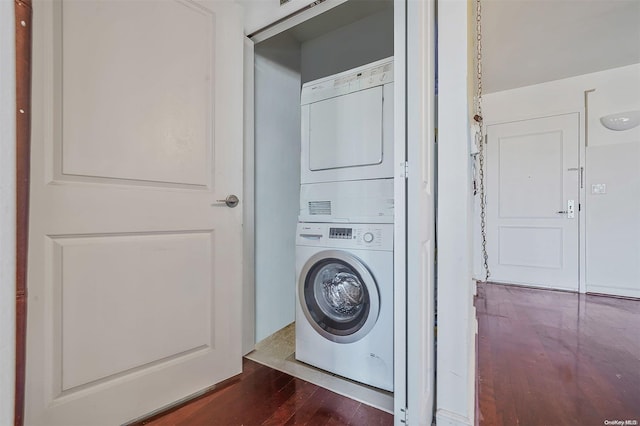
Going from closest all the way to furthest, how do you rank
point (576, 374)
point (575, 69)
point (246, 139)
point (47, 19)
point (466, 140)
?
point (47, 19) < point (466, 140) < point (576, 374) < point (246, 139) < point (575, 69)

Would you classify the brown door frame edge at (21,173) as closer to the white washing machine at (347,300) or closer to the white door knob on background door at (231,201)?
the white door knob on background door at (231,201)

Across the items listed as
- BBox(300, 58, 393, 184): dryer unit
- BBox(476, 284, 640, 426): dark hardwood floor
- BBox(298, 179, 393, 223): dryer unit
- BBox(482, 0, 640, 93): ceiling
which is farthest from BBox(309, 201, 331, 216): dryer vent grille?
BBox(482, 0, 640, 93): ceiling

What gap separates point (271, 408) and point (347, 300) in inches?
25.0

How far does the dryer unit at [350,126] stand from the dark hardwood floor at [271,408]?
1.10m

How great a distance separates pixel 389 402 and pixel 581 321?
2.20m

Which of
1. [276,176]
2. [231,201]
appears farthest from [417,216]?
[276,176]

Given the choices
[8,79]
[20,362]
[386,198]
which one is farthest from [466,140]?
[20,362]

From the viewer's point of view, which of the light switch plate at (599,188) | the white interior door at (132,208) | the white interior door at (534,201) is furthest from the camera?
the white interior door at (534,201)

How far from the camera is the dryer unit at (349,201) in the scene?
4.66 feet

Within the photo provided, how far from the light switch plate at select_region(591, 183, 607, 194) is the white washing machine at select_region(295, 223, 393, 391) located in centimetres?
346

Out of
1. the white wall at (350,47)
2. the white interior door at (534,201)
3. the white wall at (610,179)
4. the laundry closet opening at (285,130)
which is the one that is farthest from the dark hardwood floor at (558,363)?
the white wall at (350,47)

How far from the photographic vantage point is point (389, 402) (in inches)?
51.1

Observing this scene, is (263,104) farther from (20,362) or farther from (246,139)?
(20,362)

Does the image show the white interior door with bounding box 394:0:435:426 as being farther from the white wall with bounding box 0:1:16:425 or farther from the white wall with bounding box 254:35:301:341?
the white wall with bounding box 254:35:301:341
